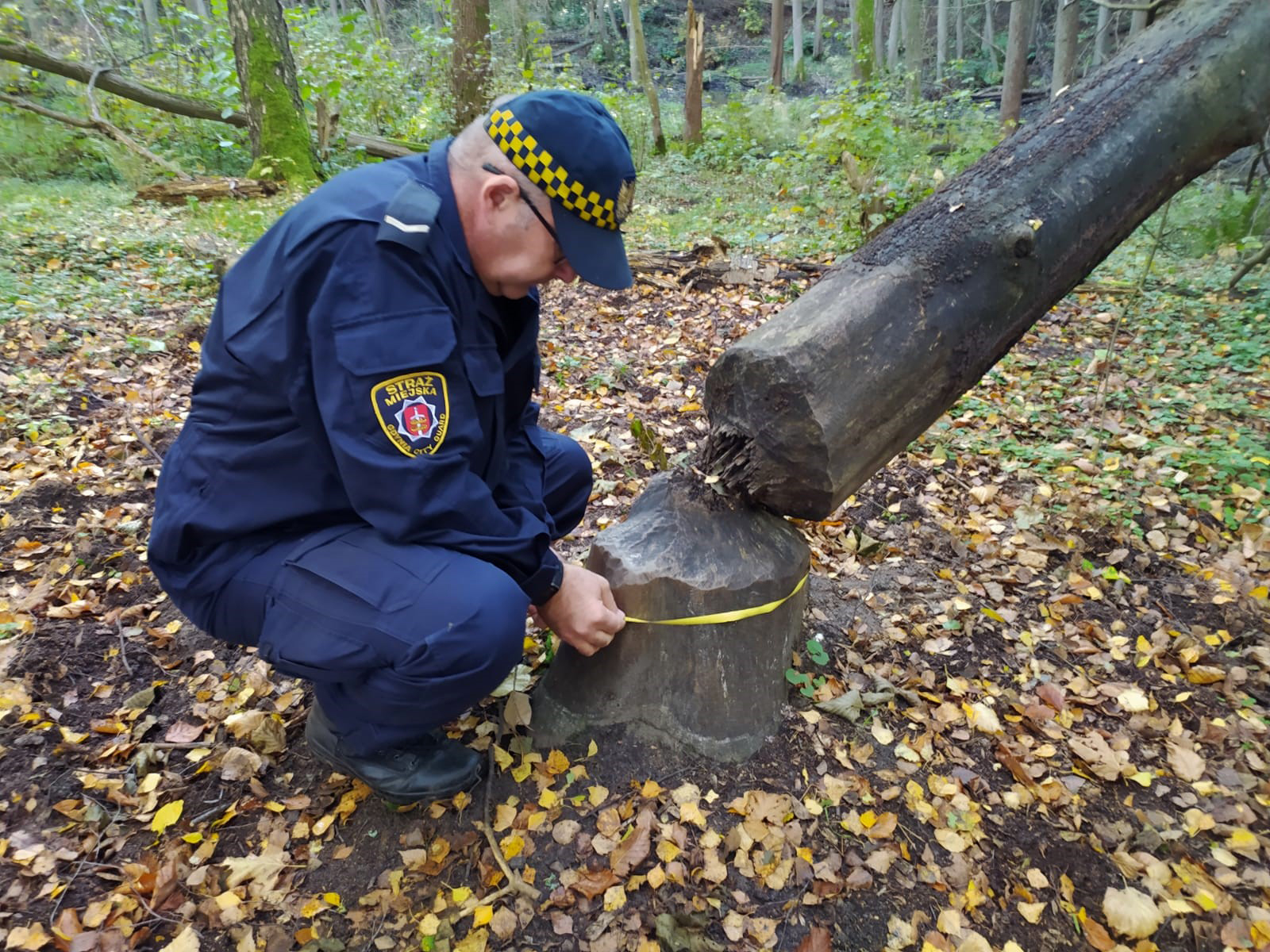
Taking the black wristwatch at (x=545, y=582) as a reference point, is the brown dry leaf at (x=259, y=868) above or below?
below

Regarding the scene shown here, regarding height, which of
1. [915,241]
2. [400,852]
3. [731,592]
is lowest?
[400,852]

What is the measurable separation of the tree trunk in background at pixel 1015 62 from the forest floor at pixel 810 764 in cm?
1260

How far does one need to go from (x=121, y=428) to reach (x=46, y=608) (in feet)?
5.03

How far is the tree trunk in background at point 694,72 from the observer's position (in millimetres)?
13305

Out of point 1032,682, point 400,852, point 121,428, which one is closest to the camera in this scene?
point 400,852

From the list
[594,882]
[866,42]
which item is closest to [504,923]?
[594,882]

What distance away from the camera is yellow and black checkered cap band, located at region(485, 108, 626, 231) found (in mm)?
1615

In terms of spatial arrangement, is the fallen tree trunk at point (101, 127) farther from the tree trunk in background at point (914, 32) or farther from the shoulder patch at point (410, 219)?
the tree trunk in background at point (914, 32)

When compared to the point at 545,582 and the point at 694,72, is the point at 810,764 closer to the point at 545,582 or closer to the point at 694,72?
the point at 545,582

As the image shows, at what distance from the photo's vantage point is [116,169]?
1026cm

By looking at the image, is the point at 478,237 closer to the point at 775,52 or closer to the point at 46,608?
the point at 46,608

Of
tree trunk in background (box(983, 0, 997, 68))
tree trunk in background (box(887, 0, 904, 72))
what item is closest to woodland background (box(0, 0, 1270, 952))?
tree trunk in background (box(887, 0, 904, 72))

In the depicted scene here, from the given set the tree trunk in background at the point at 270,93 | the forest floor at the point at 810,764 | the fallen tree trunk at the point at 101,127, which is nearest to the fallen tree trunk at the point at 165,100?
the fallen tree trunk at the point at 101,127

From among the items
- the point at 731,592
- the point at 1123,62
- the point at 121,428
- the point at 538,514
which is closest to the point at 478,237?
the point at 538,514
